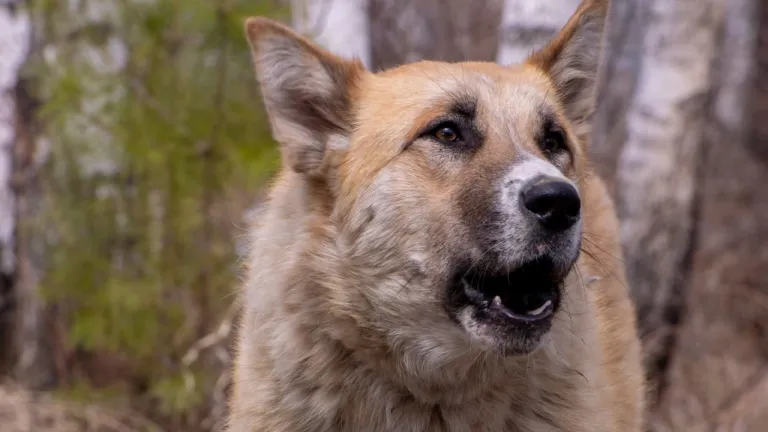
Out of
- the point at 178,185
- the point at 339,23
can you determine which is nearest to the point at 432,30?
the point at 339,23

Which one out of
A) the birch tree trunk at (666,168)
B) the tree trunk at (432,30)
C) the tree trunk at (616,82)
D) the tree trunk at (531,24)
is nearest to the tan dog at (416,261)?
the tree trunk at (531,24)

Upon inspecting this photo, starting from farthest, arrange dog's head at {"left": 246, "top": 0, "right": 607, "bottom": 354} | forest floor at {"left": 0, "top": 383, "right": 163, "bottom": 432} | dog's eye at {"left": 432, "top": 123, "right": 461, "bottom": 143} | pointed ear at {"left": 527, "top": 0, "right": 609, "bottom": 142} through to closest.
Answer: forest floor at {"left": 0, "top": 383, "right": 163, "bottom": 432}
pointed ear at {"left": 527, "top": 0, "right": 609, "bottom": 142}
dog's eye at {"left": 432, "top": 123, "right": 461, "bottom": 143}
dog's head at {"left": 246, "top": 0, "right": 607, "bottom": 354}

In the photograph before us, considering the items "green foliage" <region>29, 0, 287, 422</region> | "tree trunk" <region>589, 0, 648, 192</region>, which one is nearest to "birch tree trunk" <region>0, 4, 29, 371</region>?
"green foliage" <region>29, 0, 287, 422</region>

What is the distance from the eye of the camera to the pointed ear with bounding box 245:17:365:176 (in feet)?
10.5

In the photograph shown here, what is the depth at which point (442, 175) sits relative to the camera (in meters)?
3.06

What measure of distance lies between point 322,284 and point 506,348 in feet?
2.25

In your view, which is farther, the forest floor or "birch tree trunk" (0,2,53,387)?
"birch tree trunk" (0,2,53,387)

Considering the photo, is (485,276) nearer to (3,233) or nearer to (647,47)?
(647,47)

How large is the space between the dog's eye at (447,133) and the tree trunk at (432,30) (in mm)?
4401

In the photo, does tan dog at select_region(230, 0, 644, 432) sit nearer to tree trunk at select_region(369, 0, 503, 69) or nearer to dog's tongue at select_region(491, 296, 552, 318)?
dog's tongue at select_region(491, 296, 552, 318)

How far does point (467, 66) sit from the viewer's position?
3.38 m

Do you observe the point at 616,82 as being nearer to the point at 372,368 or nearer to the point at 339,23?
the point at 339,23

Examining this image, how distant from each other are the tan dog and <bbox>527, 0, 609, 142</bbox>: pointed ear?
224 millimetres

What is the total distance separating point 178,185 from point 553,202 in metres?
3.38
